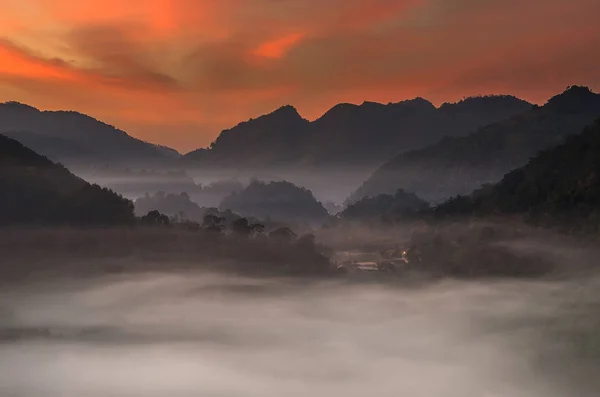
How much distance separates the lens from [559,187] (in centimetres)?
9775

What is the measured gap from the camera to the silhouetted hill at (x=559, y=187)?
9244 cm

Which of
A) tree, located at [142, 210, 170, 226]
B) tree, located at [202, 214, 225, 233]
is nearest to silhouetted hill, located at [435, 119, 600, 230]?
tree, located at [202, 214, 225, 233]

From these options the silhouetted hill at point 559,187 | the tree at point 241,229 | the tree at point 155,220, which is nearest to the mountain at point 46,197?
the tree at point 155,220

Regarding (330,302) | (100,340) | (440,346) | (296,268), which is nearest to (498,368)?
(440,346)

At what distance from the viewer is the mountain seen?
12225cm

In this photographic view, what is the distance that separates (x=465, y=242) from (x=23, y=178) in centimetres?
7887

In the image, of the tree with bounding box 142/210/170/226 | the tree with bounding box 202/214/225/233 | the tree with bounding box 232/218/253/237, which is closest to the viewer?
the tree with bounding box 142/210/170/226

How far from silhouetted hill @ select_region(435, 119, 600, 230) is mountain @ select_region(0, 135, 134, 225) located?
66.3 meters

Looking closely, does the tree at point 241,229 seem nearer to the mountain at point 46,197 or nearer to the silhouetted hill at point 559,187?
the mountain at point 46,197

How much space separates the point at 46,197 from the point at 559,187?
8799cm

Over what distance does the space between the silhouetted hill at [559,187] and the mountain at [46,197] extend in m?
66.3

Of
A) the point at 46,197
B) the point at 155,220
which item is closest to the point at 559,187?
the point at 155,220

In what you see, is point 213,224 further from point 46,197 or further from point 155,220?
point 46,197

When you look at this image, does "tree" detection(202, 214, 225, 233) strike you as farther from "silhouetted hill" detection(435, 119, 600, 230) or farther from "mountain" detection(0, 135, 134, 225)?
"silhouetted hill" detection(435, 119, 600, 230)
